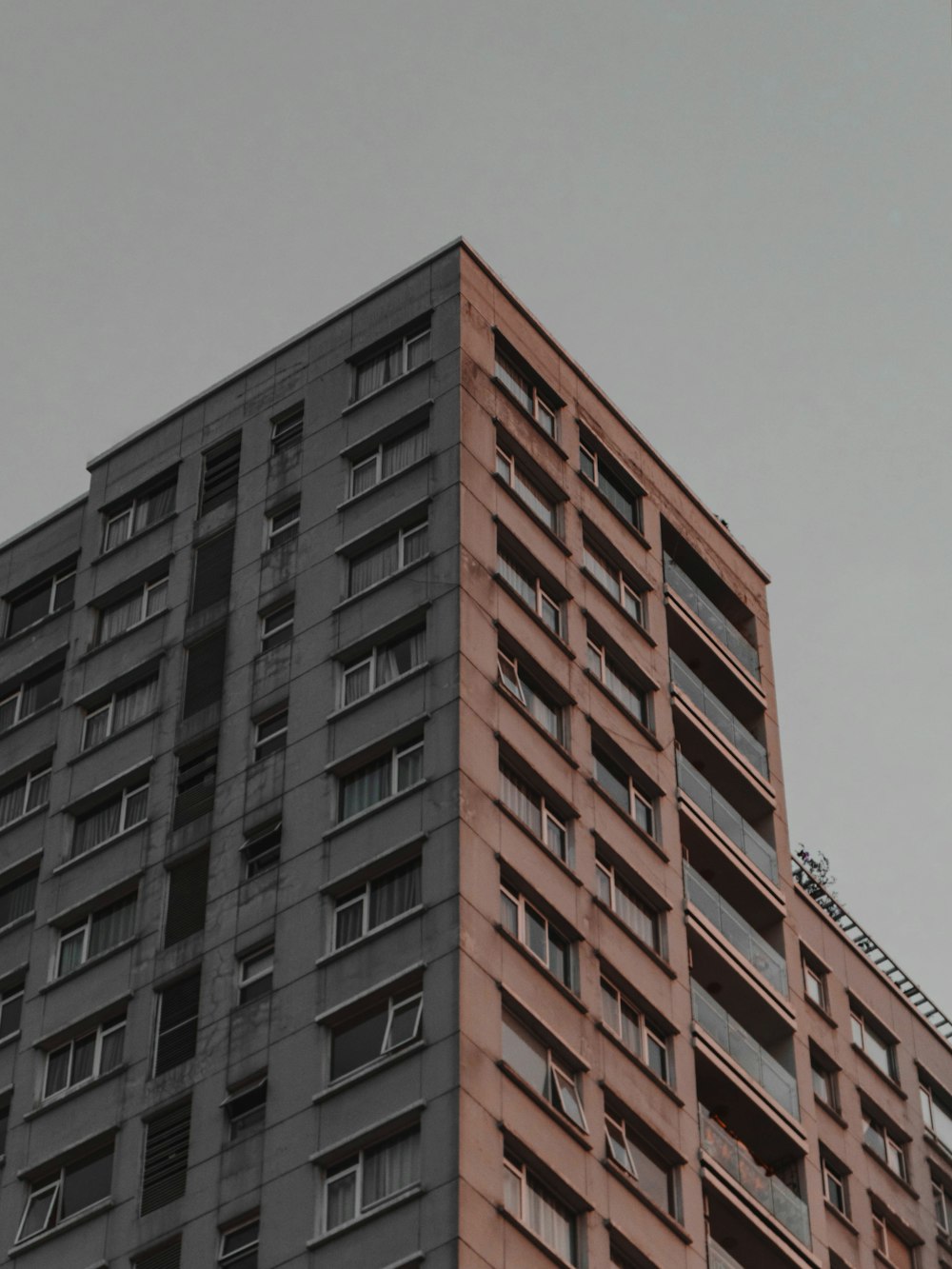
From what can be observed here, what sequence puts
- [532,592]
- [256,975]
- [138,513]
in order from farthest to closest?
[138,513] → [532,592] → [256,975]

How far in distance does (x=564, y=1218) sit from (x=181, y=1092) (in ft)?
25.9

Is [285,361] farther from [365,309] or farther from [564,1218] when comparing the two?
[564,1218]

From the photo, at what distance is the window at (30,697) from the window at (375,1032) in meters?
16.6

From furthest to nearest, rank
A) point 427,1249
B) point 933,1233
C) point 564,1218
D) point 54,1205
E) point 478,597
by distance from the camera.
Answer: point 933,1233, point 478,597, point 54,1205, point 564,1218, point 427,1249

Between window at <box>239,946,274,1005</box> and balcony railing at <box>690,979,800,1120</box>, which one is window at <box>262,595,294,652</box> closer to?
window at <box>239,946,274,1005</box>

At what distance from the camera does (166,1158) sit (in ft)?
177

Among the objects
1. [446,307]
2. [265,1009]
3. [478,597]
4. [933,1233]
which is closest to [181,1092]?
[265,1009]

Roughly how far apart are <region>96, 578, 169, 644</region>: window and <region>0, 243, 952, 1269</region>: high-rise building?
0.11 meters

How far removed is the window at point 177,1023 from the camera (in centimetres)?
5559

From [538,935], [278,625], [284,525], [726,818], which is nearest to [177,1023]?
[538,935]

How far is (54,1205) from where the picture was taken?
55.3 metres

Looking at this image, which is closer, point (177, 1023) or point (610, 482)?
point (177, 1023)

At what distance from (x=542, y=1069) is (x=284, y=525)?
16077mm

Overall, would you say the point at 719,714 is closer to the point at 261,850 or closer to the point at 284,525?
the point at 284,525
